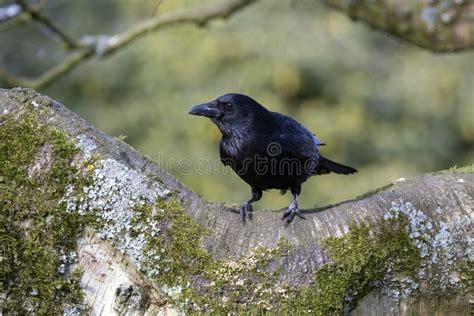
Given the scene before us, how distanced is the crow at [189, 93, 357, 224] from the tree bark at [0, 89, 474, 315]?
53.9 inches

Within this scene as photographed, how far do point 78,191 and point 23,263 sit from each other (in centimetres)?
32

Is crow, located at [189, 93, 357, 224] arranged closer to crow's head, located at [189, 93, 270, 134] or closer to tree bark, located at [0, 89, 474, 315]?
crow's head, located at [189, 93, 270, 134]

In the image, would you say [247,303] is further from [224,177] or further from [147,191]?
[224,177]

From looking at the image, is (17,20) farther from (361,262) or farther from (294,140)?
(361,262)

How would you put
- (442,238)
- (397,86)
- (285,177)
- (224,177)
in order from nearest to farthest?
(442,238)
(285,177)
(224,177)
(397,86)

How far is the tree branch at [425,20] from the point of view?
14.7ft

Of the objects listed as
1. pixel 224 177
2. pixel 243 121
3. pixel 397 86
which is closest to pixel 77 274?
pixel 243 121

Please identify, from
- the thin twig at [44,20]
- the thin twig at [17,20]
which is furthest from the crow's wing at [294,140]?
the thin twig at [17,20]

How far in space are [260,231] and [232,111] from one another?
1.77 metres

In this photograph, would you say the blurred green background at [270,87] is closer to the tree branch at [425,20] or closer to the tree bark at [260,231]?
the tree branch at [425,20]

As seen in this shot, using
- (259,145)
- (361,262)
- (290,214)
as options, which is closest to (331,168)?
(259,145)

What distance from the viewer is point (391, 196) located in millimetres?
3045

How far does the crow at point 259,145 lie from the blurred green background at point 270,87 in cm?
273

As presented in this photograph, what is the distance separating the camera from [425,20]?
457 cm
